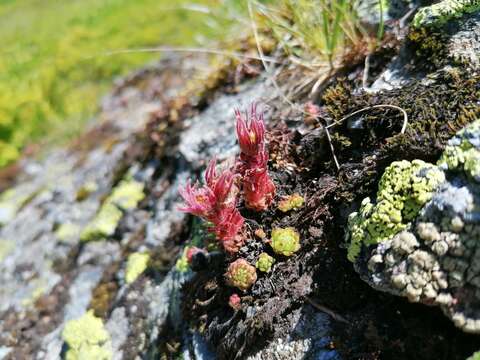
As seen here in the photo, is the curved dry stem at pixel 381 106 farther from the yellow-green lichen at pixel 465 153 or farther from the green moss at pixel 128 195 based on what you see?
the green moss at pixel 128 195

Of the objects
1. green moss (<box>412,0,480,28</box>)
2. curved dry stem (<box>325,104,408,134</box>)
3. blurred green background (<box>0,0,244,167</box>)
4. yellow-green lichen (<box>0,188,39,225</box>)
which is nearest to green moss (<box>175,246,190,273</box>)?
curved dry stem (<box>325,104,408,134</box>)

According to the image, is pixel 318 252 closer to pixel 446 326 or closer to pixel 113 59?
pixel 446 326

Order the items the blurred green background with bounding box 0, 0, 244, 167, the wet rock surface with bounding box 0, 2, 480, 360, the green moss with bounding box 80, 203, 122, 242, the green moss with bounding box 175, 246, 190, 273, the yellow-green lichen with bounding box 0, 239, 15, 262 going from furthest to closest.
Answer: the blurred green background with bounding box 0, 0, 244, 167
the yellow-green lichen with bounding box 0, 239, 15, 262
the green moss with bounding box 80, 203, 122, 242
the green moss with bounding box 175, 246, 190, 273
the wet rock surface with bounding box 0, 2, 480, 360

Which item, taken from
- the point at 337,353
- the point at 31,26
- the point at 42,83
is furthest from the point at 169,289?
the point at 31,26

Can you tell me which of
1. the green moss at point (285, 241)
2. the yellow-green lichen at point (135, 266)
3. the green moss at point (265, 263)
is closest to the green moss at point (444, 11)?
the green moss at point (285, 241)

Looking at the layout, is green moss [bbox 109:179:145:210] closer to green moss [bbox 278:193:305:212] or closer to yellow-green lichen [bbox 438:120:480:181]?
green moss [bbox 278:193:305:212]
